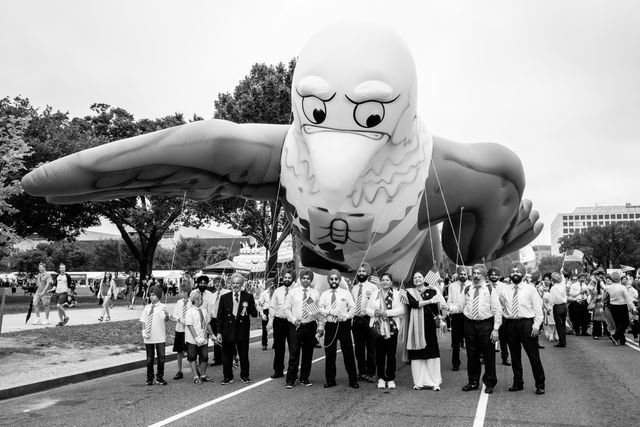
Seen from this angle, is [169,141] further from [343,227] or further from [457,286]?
[457,286]

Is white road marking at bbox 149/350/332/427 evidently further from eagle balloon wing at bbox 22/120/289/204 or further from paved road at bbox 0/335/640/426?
eagle balloon wing at bbox 22/120/289/204

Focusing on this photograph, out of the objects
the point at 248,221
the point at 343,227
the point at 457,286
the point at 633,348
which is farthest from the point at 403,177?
the point at 248,221

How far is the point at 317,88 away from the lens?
838 cm

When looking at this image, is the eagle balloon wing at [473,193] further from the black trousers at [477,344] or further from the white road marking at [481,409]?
the white road marking at [481,409]

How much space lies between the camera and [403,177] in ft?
30.8

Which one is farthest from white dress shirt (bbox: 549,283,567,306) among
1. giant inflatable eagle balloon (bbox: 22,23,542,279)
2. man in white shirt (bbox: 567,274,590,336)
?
giant inflatable eagle balloon (bbox: 22,23,542,279)

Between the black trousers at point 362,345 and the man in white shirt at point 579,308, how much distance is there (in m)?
8.98

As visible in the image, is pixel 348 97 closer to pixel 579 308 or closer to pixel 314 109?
pixel 314 109

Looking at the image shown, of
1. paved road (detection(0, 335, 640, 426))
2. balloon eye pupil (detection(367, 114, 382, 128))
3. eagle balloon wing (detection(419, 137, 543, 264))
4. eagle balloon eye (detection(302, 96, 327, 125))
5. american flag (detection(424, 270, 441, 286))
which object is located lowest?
paved road (detection(0, 335, 640, 426))

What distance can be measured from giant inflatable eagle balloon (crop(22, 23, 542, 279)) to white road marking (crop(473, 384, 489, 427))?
3.11m

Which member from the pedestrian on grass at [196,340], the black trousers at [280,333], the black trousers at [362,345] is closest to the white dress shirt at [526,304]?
the black trousers at [362,345]

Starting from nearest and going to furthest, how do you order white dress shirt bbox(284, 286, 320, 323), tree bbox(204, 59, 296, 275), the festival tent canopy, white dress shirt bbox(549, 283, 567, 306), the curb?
the curb
white dress shirt bbox(284, 286, 320, 323)
white dress shirt bbox(549, 283, 567, 306)
tree bbox(204, 59, 296, 275)
the festival tent canopy

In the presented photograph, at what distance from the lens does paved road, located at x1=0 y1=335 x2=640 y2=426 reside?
6.19 m

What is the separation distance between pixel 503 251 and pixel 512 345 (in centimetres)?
791
